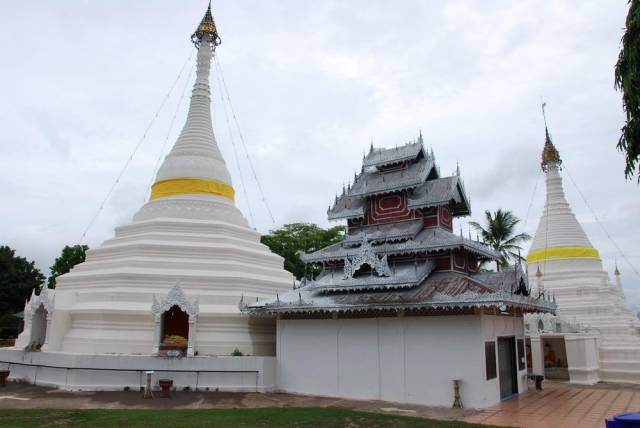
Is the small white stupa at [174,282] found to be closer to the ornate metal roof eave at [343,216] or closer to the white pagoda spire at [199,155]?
the white pagoda spire at [199,155]

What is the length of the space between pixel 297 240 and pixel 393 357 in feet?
106

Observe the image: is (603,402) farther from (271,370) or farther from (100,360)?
(100,360)

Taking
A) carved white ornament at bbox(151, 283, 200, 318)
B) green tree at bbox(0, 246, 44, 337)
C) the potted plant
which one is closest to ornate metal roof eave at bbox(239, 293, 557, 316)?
carved white ornament at bbox(151, 283, 200, 318)

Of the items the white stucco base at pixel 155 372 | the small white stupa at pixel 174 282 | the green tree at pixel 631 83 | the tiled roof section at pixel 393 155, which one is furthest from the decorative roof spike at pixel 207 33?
the green tree at pixel 631 83

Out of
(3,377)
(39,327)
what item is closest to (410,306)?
(3,377)

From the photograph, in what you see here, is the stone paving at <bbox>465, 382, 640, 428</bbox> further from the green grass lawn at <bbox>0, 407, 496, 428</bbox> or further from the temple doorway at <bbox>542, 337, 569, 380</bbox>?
the temple doorway at <bbox>542, 337, 569, 380</bbox>

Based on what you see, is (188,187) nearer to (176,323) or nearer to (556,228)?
(176,323)

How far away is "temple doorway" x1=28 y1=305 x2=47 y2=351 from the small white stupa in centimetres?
7

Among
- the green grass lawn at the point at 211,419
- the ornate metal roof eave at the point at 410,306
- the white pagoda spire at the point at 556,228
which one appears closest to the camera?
the green grass lawn at the point at 211,419

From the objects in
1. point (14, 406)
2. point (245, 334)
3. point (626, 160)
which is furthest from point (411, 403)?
point (14, 406)

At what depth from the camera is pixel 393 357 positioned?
18.4 meters

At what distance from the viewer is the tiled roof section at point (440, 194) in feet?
69.3

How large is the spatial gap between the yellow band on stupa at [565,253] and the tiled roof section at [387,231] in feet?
59.5

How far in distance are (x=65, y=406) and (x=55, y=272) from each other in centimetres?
3303
